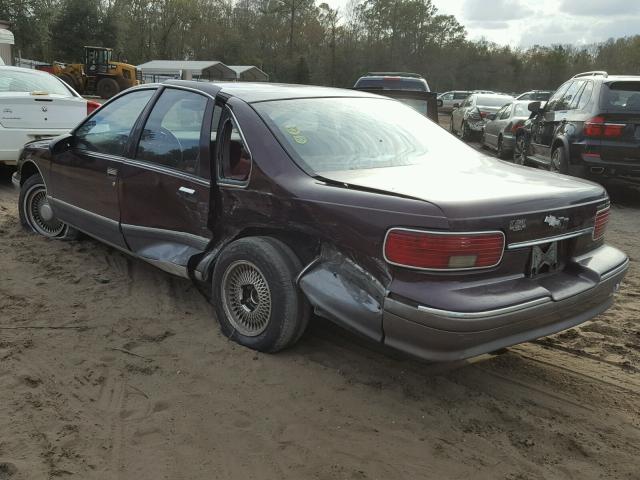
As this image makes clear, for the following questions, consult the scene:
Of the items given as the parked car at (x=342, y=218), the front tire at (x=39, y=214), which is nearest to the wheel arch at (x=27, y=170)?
the front tire at (x=39, y=214)

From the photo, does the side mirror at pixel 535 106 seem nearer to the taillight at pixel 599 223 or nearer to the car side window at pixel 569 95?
the car side window at pixel 569 95

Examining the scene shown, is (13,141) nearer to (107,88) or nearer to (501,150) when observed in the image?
(501,150)

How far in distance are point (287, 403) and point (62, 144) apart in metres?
3.30

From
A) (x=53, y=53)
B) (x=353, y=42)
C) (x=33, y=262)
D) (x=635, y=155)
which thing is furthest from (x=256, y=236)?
(x=353, y=42)

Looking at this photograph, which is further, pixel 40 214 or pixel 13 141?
pixel 13 141

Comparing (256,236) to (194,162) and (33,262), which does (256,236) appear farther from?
(33,262)

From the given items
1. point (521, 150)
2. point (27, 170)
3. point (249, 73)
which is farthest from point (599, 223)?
point (249, 73)

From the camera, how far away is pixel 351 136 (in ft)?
12.1

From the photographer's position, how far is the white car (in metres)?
7.48

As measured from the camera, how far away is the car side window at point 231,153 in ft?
11.7

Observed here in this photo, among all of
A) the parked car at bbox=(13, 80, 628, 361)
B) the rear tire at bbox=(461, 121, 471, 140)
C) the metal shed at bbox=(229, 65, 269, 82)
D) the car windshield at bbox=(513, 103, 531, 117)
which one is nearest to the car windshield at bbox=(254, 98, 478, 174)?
the parked car at bbox=(13, 80, 628, 361)

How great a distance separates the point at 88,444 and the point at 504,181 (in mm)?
2419

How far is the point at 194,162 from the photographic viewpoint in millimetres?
3834

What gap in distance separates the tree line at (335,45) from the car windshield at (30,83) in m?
45.5
